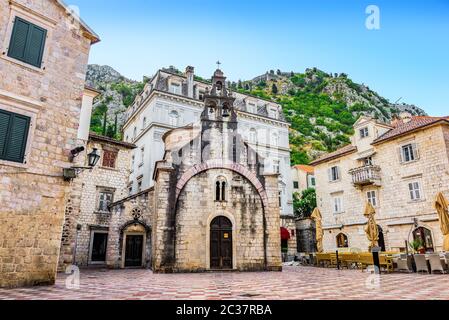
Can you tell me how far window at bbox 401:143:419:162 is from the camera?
22219 mm

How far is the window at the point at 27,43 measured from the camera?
9.39 meters

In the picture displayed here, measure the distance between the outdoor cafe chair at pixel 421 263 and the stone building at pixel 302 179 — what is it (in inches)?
1293

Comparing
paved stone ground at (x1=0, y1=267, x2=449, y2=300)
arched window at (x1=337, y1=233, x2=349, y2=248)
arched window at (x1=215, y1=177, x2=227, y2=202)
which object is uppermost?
arched window at (x1=215, y1=177, x2=227, y2=202)

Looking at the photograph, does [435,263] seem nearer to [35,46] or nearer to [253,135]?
[35,46]

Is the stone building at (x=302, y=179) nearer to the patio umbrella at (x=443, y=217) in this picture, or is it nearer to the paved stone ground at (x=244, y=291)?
the patio umbrella at (x=443, y=217)

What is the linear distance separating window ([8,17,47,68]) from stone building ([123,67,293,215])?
1763 cm

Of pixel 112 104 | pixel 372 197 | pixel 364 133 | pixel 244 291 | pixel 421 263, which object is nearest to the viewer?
pixel 244 291

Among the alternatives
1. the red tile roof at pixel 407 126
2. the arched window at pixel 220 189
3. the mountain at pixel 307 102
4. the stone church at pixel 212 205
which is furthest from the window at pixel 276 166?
the mountain at pixel 307 102

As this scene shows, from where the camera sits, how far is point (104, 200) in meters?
23.3

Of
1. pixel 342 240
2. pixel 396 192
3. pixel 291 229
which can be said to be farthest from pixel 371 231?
pixel 291 229

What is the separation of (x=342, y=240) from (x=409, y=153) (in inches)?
386

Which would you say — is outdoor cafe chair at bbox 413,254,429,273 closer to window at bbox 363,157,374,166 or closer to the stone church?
the stone church

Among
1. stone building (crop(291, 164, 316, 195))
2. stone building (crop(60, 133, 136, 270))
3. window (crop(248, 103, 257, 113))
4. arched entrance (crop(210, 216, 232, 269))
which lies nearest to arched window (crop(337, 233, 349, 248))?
arched entrance (crop(210, 216, 232, 269))
